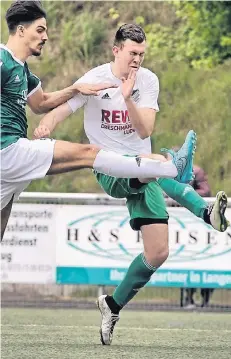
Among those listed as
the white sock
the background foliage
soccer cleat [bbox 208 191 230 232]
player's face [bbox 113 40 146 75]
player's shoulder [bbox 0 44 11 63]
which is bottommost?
soccer cleat [bbox 208 191 230 232]

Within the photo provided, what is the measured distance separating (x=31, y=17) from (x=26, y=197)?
251 inches

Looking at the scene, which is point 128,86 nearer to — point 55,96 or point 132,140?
point 55,96

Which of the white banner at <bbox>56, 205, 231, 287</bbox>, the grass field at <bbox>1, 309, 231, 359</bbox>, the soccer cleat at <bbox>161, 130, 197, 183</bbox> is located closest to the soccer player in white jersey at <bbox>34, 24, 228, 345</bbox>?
the grass field at <bbox>1, 309, 231, 359</bbox>

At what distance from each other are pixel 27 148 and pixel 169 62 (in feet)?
49.1

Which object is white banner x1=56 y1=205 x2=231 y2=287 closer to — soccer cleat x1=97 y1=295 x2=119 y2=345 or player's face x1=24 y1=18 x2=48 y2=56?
soccer cleat x1=97 y1=295 x2=119 y2=345

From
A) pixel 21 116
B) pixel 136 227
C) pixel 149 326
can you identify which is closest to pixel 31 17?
pixel 21 116

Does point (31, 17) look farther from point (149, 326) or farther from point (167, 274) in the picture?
point (167, 274)

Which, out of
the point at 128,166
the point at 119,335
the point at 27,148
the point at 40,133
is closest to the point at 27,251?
the point at 119,335

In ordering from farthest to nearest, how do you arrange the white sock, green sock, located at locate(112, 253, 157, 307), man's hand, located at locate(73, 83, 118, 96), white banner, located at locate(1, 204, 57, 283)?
white banner, located at locate(1, 204, 57, 283) < green sock, located at locate(112, 253, 157, 307) < man's hand, located at locate(73, 83, 118, 96) < the white sock

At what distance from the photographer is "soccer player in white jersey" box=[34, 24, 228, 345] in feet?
26.6

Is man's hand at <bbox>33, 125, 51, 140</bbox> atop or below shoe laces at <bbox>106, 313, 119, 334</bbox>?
atop

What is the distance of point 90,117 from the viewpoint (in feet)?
27.3

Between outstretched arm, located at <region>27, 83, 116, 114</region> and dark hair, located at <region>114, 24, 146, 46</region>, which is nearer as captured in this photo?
outstretched arm, located at <region>27, 83, 116, 114</region>

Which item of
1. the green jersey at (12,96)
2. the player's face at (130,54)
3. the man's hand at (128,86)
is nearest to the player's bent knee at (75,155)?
the green jersey at (12,96)
